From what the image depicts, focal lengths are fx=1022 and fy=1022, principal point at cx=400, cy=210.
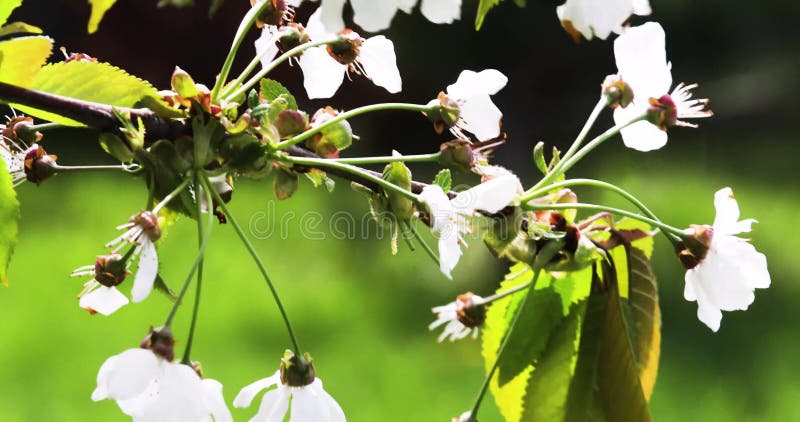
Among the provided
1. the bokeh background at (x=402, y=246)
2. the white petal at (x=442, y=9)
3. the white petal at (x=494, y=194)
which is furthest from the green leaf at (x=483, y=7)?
the bokeh background at (x=402, y=246)

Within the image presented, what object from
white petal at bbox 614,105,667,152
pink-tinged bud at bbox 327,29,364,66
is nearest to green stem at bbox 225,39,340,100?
pink-tinged bud at bbox 327,29,364,66

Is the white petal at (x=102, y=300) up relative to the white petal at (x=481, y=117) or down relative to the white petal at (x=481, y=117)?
down

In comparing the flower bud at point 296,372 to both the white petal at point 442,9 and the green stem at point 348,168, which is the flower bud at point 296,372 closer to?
the green stem at point 348,168

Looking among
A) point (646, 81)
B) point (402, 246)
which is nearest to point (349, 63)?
point (646, 81)

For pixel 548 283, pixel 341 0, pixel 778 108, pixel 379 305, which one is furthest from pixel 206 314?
pixel 778 108

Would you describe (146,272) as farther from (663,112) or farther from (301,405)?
(663,112)

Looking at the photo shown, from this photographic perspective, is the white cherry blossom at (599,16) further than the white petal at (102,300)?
No
